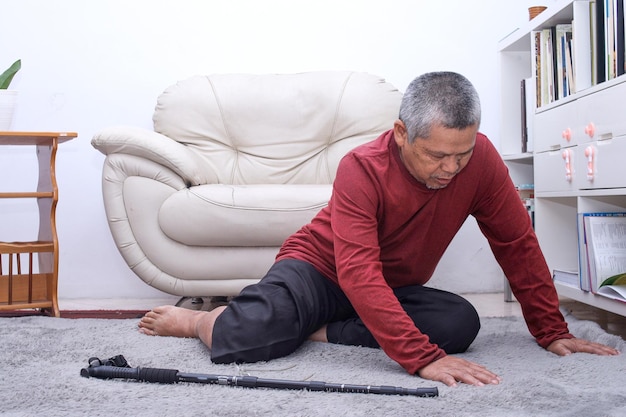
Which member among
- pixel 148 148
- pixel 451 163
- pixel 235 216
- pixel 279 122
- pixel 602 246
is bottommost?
pixel 602 246

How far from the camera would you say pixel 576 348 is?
153cm

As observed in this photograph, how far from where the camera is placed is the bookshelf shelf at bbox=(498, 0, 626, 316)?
1.90 metres

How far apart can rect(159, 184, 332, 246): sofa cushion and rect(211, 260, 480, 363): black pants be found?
0.64 m

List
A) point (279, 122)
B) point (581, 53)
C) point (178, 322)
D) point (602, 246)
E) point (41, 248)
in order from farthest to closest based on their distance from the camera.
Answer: point (279, 122) < point (41, 248) < point (581, 53) < point (602, 246) < point (178, 322)

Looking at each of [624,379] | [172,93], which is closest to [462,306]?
[624,379]

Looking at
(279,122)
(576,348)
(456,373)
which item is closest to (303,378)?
(456,373)

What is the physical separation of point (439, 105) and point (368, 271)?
1.14ft

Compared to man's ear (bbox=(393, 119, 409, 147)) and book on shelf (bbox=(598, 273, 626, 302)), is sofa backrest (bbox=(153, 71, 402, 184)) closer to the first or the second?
book on shelf (bbox=(598, 273, 626, 302))

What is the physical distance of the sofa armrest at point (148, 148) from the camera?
240cm

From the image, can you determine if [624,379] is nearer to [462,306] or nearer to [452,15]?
[462,306]

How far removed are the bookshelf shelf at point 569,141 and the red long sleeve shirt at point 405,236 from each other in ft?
1.42

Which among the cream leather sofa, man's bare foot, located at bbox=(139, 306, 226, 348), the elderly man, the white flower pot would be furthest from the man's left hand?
the white flower pot

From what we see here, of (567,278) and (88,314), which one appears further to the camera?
(88,314)

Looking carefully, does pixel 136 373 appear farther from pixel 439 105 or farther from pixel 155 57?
pixel 155 57
